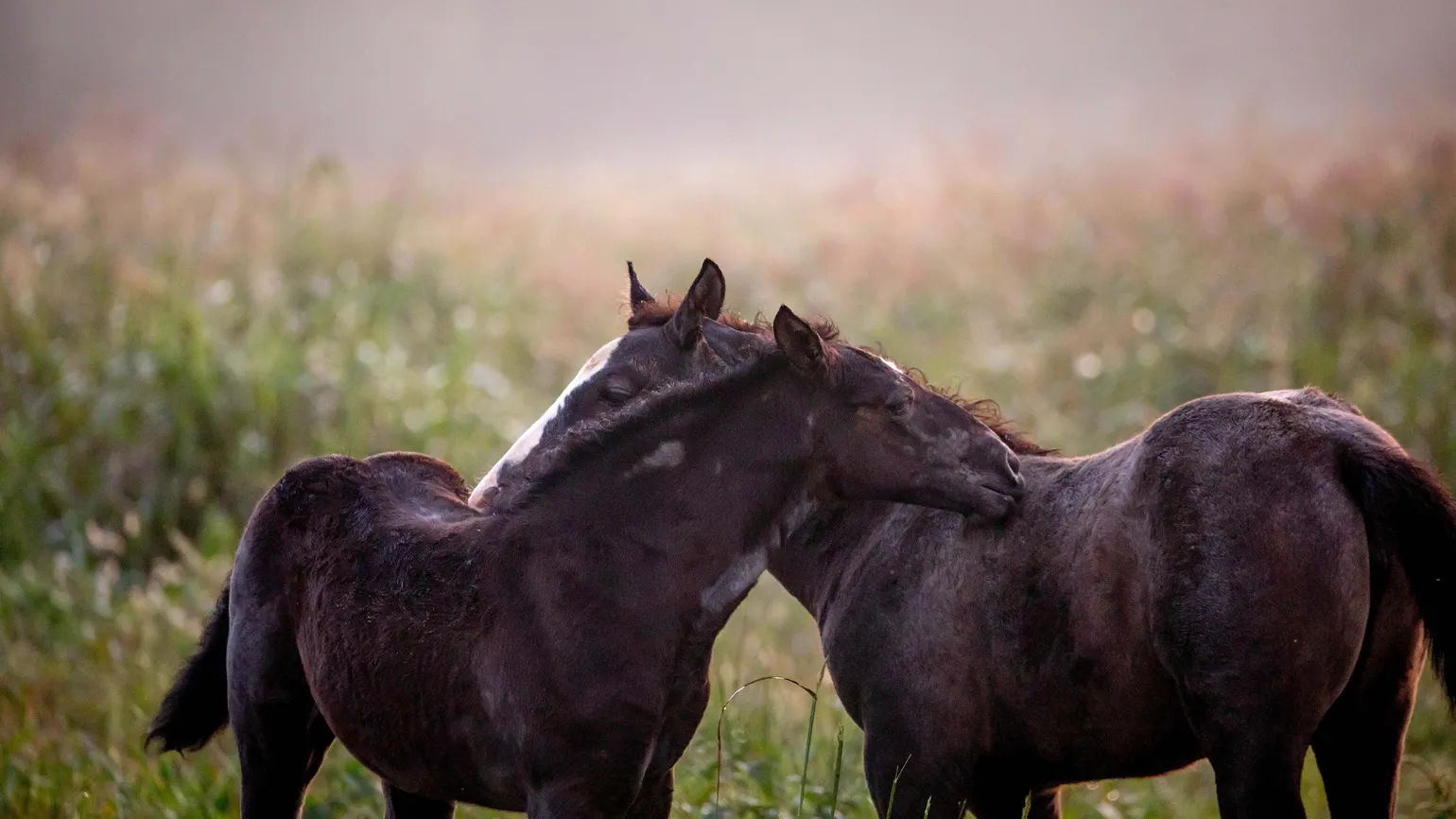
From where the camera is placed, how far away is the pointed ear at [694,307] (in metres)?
4.15

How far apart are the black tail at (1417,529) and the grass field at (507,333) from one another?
4.50ft

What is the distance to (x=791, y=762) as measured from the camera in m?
5.23

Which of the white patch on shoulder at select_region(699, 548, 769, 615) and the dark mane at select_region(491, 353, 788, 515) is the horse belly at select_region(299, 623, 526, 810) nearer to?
the dark mane at select_region(491, 353, 788, 515)

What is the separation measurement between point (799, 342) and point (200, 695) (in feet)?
7.07

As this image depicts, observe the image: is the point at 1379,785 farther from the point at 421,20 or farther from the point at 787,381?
the point at 421,20

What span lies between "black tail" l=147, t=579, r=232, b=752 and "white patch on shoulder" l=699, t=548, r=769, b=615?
1.59m

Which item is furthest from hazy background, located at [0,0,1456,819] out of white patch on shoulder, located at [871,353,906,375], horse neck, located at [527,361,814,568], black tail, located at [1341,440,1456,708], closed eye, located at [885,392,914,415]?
black tail, located at [1341,440,1456,708]

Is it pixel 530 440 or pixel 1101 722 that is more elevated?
pixel 530 440

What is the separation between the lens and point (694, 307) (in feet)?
13.7

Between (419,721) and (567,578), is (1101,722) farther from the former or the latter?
(419,721)

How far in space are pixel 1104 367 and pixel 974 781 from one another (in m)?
6.89

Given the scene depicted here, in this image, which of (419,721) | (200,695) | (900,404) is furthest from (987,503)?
(200,695)

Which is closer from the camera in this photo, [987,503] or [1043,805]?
[987,503]

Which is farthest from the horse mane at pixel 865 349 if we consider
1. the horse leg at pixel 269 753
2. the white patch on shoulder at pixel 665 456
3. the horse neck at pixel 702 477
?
the horse leg at pixel 269 753
